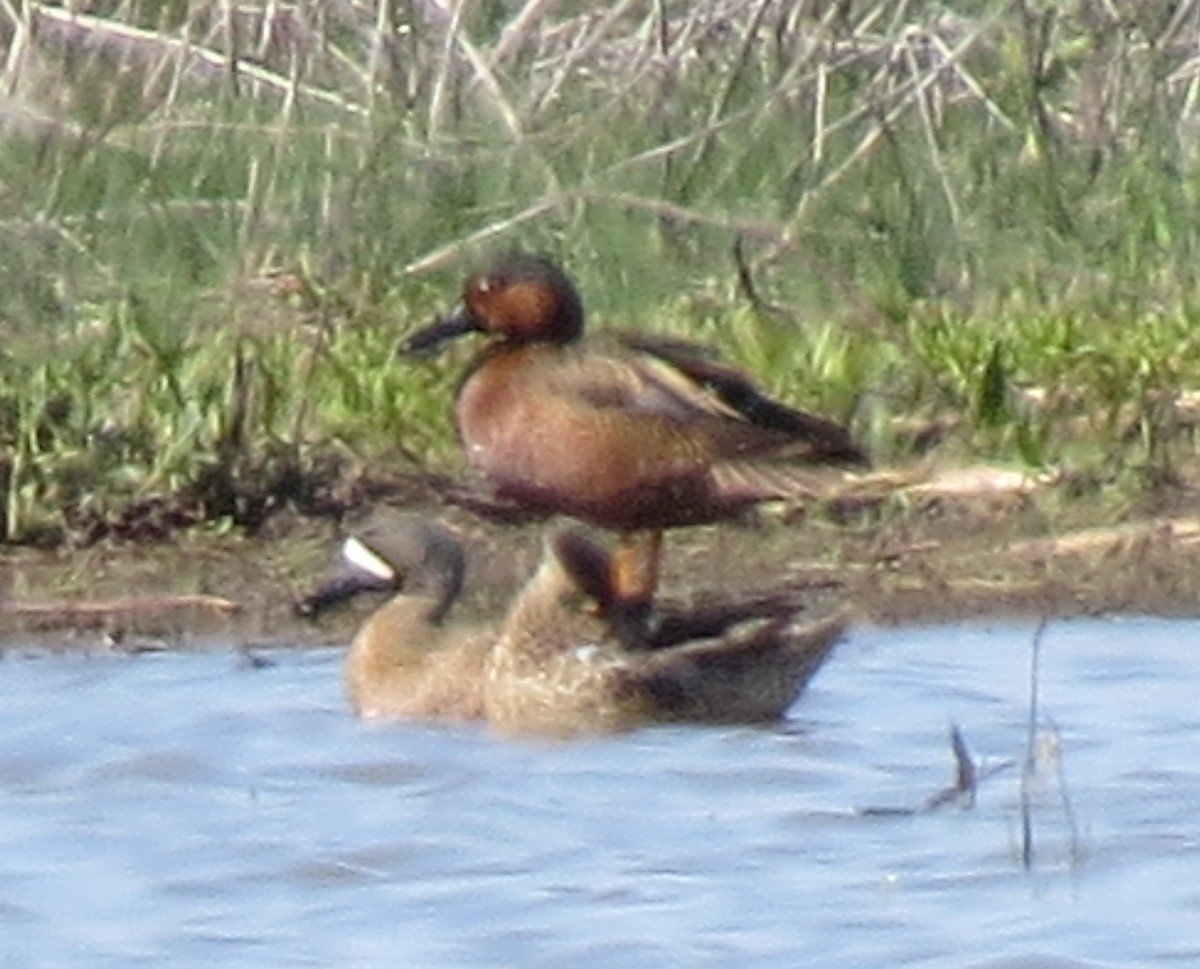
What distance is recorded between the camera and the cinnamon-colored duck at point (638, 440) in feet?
25.0

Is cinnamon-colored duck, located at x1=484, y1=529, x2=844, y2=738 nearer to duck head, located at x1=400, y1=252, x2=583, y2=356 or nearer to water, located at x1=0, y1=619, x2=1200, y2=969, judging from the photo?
water, located at x1=0, y1=619, x2=1200, y2=969

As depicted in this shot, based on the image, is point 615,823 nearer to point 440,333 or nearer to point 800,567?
point 800,567

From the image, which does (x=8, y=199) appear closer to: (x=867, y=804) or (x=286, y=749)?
(x=286, y=749)

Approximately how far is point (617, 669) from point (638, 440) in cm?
58

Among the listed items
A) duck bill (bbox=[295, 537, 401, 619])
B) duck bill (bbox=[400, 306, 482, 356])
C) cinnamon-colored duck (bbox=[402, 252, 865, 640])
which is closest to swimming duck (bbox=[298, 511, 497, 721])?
duck bill (bbox=[295, 537, 401, 619])

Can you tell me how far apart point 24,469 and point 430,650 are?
4.10ft

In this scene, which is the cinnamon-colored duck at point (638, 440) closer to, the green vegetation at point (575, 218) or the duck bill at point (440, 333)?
the duck bill at point (440, 333)

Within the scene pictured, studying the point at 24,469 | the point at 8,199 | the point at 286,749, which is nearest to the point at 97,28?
the point at 8,199

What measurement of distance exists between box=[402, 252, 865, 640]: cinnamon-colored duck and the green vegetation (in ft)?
2.93

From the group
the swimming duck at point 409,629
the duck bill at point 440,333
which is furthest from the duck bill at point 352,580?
the duck bill at point 440,333

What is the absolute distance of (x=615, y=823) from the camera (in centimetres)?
662

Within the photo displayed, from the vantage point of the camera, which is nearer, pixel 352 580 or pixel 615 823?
pixel 615 823

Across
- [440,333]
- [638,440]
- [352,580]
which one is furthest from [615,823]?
[440,333]

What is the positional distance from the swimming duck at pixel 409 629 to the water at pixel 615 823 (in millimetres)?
58
